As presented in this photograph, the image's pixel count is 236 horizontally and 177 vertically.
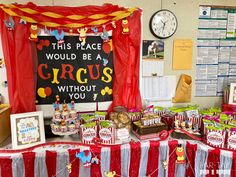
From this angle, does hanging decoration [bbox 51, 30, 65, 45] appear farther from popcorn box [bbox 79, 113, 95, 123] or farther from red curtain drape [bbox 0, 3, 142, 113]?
popcorn box [bbox 79, 113, 95, 123]

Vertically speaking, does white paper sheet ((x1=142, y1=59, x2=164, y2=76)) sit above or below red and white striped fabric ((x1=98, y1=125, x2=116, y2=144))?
above

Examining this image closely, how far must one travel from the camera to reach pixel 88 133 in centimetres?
150

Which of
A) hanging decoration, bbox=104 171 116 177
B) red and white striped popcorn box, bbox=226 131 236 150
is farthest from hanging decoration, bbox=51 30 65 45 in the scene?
red and white striped popcorn box, bbox=226 131 236 150

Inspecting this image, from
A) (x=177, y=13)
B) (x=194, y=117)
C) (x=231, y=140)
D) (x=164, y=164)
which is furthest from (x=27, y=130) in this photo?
(x=177, y=13)

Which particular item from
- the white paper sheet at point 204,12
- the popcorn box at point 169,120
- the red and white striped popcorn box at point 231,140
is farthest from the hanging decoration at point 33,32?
the red and white striped popcorn box at point 231,140

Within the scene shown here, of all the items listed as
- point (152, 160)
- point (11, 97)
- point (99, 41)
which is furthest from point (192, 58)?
point (11, 97)

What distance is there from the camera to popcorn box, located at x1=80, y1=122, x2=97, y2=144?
4.89 ft

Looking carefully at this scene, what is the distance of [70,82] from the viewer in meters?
1.74

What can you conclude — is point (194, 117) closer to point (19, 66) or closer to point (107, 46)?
point (107, 46)

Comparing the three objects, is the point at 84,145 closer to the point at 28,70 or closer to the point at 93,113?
the point at 93,113

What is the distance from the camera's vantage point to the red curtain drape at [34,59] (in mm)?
1548

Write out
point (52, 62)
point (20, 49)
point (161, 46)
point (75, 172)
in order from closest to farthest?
point (75, 172) → point (20, 49) → point (52, 62) → point (161, 46)

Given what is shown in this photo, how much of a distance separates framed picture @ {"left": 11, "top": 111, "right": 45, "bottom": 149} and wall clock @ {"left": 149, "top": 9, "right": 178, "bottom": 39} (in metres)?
1.15

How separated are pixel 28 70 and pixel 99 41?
0.59 m
